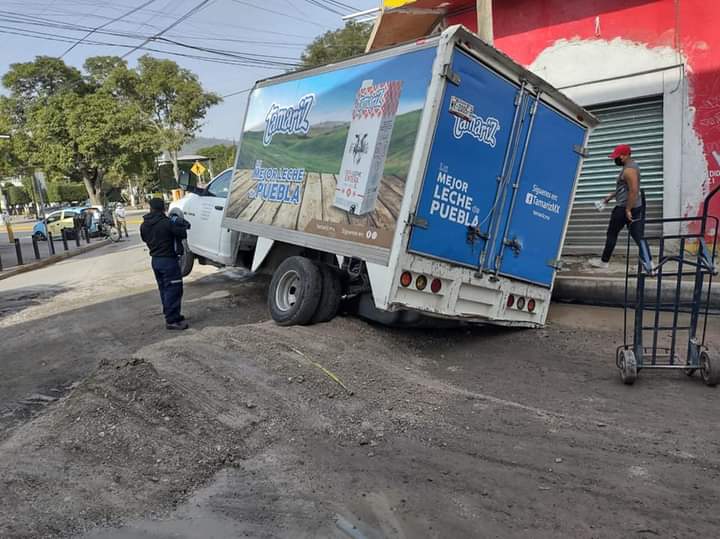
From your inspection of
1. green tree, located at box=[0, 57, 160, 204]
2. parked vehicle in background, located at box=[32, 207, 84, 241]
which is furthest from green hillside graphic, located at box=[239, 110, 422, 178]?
green tree, located at box=[0, 57, 160, 204]

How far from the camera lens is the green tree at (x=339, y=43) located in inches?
1276

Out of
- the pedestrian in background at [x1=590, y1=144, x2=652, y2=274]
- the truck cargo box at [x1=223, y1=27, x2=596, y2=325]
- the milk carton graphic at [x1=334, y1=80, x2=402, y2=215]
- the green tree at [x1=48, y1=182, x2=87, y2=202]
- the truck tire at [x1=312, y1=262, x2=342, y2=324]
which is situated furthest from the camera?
the green tree at [x1=48, y1=182, x2=87, y2=202]

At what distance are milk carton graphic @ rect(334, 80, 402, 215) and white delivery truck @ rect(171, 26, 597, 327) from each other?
0.01 meters

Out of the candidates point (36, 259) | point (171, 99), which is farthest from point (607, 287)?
point (171, 99)

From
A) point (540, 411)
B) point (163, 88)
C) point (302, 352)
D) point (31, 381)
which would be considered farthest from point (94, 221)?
point (540, 411)

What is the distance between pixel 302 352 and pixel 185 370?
1069mm

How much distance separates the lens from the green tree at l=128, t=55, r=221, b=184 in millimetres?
35719

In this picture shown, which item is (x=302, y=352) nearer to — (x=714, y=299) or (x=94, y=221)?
(x=714, y=299)

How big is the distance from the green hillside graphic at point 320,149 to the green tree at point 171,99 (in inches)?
1224

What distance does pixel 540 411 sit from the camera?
14.3 ft

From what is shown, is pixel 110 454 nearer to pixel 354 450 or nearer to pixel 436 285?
pixel 354 450

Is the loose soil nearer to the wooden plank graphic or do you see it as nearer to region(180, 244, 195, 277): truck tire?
the wooden plank graphic

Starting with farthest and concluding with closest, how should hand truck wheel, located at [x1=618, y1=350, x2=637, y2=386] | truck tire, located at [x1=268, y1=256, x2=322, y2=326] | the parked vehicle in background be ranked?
the parked vehicle in background, truck tire, located at [x1=268, y1=256, x2=322, y2=326], hand truck wheel, located at [x1=618, y1=350, x2=637, y2=386]

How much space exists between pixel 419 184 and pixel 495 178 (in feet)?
3.26
